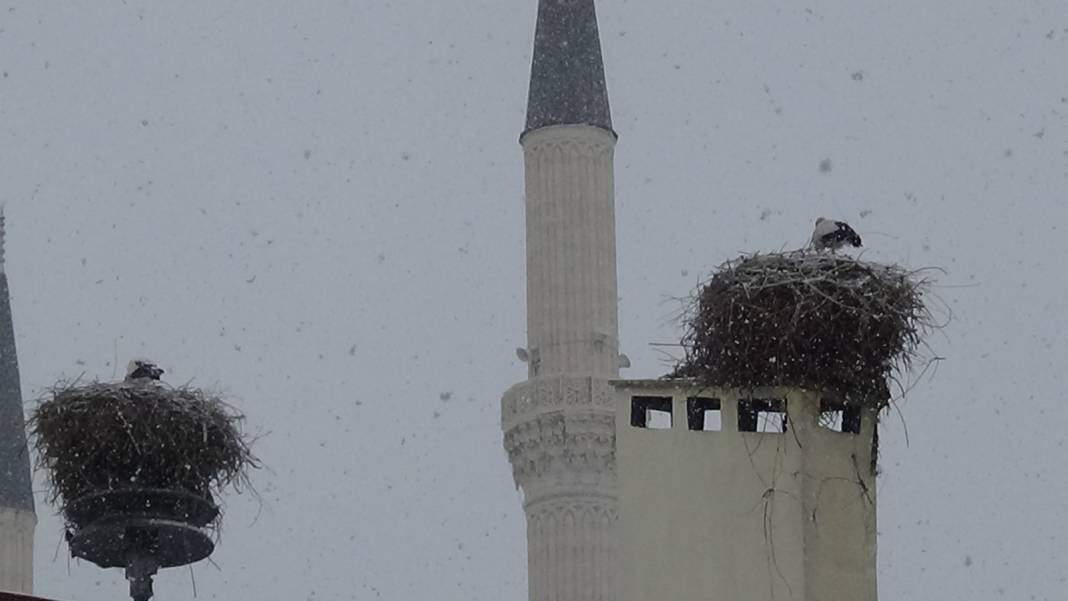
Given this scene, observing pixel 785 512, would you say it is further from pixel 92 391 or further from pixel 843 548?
pixel 92 391

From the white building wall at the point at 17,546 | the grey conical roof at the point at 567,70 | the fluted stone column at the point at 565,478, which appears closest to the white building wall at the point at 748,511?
the fluted stone column at the point at 565,478

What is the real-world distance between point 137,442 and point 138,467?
0.14m

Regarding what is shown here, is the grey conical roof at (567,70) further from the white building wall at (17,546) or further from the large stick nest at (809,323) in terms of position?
the large stick nest at (809,323)

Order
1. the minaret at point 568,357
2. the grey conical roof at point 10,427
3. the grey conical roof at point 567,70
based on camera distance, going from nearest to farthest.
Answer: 1. the minaret at point 568,357
2. the grey conical roof at point 567,70
3. the grey conical roof at point 10,427

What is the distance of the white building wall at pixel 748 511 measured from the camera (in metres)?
17.2

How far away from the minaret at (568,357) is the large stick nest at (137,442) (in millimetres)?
14507

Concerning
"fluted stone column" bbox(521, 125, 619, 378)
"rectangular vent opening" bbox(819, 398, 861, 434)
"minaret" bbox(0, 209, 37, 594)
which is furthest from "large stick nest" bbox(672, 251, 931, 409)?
"minaret" bbox(0, 209, 37, 594)

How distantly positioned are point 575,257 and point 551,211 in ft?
1.75

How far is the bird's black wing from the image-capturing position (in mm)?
18266

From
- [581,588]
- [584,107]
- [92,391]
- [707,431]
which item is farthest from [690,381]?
[584,107]

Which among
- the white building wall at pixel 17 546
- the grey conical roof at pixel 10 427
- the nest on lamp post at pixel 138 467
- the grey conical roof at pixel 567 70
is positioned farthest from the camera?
the grey conical roof at pixel 10 427

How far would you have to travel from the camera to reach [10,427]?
45.2m

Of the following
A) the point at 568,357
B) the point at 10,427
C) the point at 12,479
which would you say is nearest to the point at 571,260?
the point at 568,357

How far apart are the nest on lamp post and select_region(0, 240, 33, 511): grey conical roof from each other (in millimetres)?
24375
